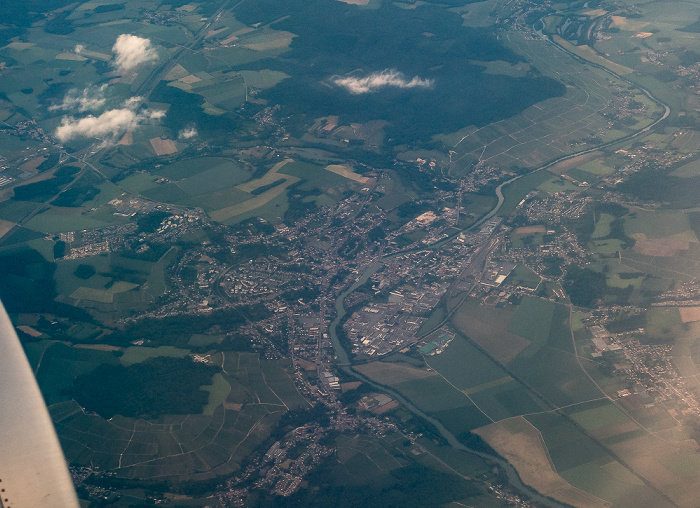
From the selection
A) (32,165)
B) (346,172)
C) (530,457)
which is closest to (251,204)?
(346,172)

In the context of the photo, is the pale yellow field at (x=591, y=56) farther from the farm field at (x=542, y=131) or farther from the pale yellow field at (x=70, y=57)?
the pale yellow field at (x=70, y=57)

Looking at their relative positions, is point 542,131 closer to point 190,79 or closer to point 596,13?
point 596,13

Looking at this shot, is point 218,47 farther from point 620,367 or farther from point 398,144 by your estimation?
point 620,367

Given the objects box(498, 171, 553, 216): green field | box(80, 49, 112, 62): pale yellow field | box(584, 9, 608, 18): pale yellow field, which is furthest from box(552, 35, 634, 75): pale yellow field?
box(80, 49, 112, 62): pale yellow field

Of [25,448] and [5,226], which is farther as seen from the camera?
[5,226]

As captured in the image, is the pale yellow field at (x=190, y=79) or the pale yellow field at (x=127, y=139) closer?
the pale yellow field at (x=127, y=139)

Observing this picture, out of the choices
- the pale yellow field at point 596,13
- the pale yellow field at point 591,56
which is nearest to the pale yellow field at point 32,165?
the pale yellow field at point 591,56
